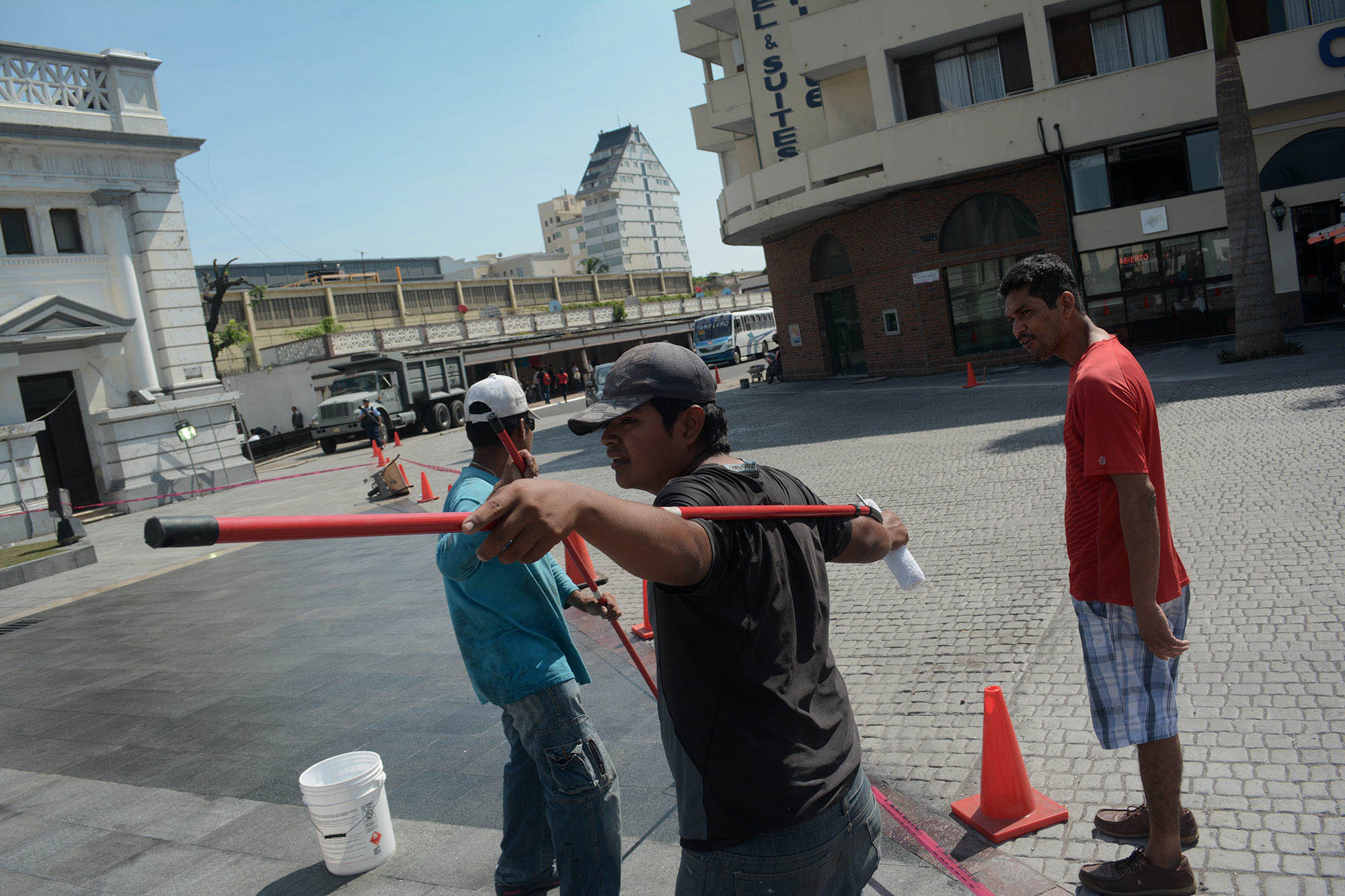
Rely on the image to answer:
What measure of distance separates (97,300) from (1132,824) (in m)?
25.6

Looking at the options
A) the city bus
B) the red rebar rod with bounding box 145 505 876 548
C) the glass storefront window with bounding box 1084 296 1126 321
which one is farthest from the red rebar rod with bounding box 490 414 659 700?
the city bus

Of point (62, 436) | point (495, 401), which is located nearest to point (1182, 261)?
point (495, 401)

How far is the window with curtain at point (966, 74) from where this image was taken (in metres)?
21.8

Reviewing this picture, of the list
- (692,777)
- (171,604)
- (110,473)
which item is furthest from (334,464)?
(692,777)

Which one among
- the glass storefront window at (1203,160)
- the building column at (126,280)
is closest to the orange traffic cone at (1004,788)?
the glass storefront window at (1203,160)

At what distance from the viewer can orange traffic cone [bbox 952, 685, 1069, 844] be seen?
147 inches

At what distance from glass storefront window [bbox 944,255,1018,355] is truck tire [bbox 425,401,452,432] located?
65.4 ft

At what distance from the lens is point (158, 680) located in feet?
25.7

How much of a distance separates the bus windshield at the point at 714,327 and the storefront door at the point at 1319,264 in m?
25.1

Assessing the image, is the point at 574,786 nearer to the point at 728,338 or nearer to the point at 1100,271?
the point at 1100,271

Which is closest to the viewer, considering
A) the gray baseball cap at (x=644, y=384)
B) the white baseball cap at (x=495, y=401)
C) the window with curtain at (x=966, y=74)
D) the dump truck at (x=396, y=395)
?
the gray baseball cap at (x=644, y=384)

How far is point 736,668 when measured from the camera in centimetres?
189

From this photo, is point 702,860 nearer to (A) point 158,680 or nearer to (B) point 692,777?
(B) point 692,777

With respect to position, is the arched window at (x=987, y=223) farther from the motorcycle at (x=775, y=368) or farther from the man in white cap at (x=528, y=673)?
the man in white cap at (x=528, y=673)
